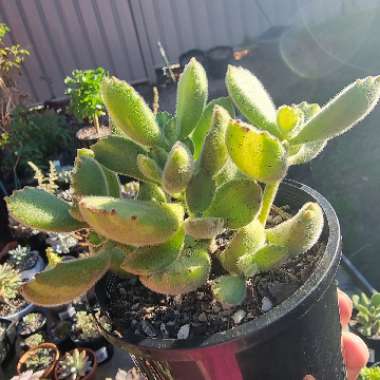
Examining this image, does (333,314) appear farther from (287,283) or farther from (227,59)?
(227,59)

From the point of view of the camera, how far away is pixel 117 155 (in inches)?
30.5

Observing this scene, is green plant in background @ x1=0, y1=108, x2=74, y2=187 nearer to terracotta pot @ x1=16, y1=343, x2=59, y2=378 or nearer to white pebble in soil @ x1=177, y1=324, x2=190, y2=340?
terracotta pot @ x1=16, y1=343, x2=59, y2=378

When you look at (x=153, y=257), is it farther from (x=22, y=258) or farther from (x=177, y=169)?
(x=22, y=258)

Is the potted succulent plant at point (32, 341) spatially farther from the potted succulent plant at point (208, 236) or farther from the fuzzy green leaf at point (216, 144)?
the fuzzy green leaf at point (216, 144)

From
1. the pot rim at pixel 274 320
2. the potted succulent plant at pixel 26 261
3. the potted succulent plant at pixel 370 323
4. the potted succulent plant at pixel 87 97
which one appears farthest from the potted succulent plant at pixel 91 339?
the pot rim at pixel 274 320

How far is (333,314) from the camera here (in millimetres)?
818

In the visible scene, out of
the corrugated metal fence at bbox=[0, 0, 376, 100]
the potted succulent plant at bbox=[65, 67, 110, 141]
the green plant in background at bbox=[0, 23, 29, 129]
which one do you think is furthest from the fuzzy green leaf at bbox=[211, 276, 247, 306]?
the corrugated metal fence at bbox=[0, 0, 376, 100]

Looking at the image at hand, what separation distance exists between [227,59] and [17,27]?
2069 mm

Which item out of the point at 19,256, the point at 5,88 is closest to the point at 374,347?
the point at 19,256

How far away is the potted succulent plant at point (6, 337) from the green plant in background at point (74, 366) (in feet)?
1.01

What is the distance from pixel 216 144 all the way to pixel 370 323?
136cm

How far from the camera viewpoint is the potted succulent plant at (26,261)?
8.14 feet

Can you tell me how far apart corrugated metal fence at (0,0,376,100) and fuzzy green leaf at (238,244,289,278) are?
15.2 ft

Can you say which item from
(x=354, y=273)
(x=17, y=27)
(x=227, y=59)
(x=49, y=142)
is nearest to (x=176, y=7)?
(x=227, y=59)
